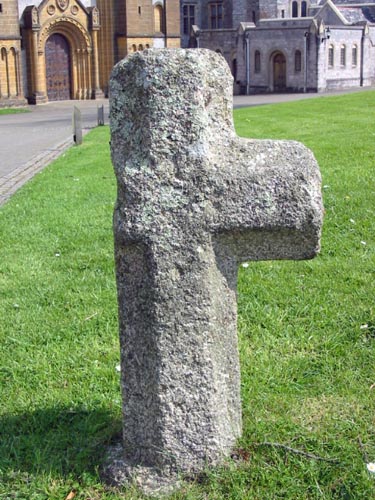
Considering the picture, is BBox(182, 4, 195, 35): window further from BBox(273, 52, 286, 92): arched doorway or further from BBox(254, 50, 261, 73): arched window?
BBox(273, 52, 286, 92): arched doorway

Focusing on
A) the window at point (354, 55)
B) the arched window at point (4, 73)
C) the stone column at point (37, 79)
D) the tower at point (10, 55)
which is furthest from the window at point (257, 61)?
the arched window at point (4, 73)

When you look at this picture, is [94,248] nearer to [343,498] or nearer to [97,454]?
[97,454]

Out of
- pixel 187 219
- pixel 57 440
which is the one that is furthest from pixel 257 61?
pixel 187 219

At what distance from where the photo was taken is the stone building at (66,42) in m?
39.5

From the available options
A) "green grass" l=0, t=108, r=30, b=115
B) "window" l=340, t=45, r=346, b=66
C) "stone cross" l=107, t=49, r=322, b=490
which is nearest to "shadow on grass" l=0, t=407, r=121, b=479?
"stone cross" l=107, t=49, r=322, b=490

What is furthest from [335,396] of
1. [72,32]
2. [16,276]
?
[72,32]

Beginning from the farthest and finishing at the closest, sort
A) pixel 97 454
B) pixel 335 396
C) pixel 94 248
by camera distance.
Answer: pixel 94 248
pixel 335 396
pixel 97 454

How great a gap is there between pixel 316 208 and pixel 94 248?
429 cm

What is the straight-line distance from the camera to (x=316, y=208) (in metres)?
2.79

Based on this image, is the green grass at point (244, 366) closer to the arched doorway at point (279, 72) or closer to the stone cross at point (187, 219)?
the stone cross at point (187, 219)

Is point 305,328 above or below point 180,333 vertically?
below

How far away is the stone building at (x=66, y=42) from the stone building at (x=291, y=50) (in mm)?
9586

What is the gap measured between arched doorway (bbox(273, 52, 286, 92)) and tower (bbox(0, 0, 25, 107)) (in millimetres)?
19849

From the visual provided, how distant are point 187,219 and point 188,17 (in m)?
63.0
